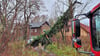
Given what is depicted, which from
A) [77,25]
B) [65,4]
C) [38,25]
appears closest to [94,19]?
[77,25]

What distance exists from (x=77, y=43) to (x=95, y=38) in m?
0.39

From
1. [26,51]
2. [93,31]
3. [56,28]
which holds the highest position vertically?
[93,31]

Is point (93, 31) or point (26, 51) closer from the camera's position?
point (93, 31)

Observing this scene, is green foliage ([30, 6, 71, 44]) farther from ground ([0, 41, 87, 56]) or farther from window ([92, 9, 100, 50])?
window ([92, 9, 100, 50])

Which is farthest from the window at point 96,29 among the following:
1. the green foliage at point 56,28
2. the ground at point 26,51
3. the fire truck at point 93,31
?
the green foliage at point 56,28

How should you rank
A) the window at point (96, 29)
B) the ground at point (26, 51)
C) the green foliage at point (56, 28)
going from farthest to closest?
the green foliage at point (56, 28), the ground at point (26, 51), the window at point (96, 29)

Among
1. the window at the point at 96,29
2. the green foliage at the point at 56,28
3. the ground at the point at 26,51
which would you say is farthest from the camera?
the green foliage at the point at 56,28

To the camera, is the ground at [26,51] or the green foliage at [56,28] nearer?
the ground at [26,51]

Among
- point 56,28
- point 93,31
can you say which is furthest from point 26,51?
point 56,28

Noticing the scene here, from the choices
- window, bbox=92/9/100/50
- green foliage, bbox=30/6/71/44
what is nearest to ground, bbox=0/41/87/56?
green foliage, bbox=30/6/71/44

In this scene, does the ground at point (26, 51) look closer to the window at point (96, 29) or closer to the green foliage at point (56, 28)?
the green foliage at point (56, 28)

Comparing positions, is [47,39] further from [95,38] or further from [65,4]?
[95,38]

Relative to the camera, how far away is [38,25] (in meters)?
38.3

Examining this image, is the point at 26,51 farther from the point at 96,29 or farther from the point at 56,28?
the point at 56,28
